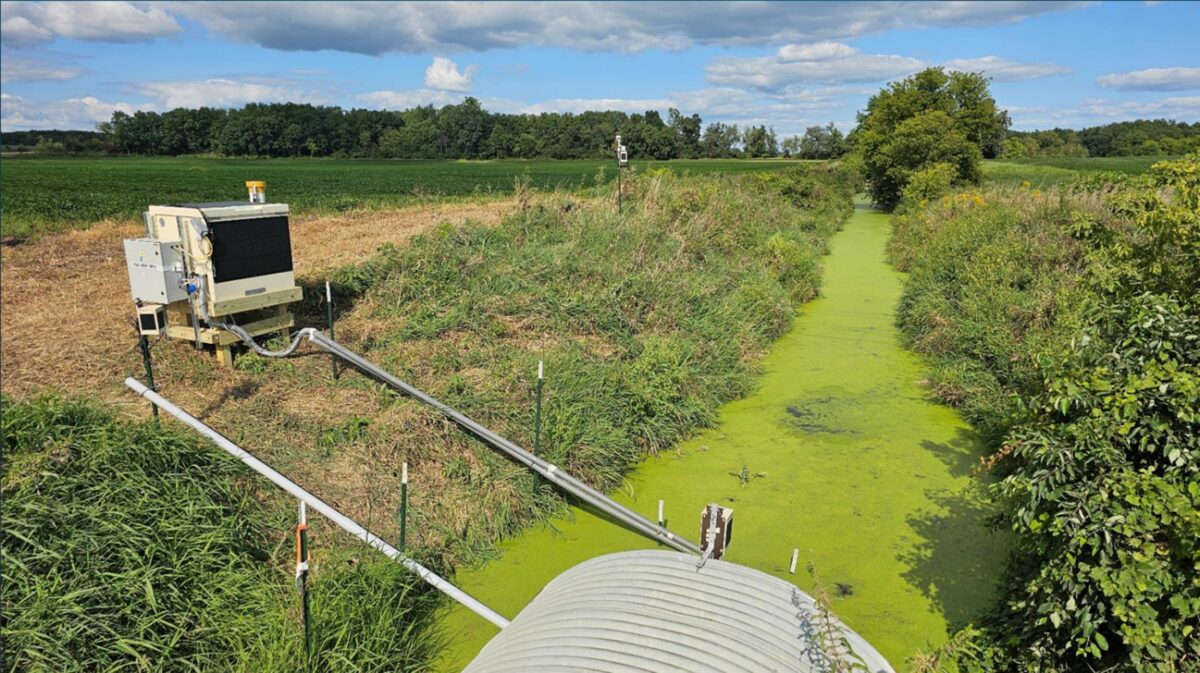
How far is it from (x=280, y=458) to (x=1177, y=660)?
466cm

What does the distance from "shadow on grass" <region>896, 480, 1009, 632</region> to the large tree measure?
1966 cm

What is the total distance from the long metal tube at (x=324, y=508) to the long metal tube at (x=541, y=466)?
1045 millimetres

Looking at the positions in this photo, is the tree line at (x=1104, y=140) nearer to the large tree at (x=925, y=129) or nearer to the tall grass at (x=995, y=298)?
the large tree at (x=925, y=129)

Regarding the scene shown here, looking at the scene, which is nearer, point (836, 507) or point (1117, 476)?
point (1117, 476)

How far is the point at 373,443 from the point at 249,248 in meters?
1.83

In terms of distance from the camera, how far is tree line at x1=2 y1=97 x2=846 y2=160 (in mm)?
55281

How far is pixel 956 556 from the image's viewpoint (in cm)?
460

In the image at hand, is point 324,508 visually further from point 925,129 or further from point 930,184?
point 925,129

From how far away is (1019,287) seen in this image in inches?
341

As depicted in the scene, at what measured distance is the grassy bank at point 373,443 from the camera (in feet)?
10.4

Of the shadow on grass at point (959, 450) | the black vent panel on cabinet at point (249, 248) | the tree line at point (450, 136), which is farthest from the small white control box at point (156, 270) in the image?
the tree line at point (450, 136)

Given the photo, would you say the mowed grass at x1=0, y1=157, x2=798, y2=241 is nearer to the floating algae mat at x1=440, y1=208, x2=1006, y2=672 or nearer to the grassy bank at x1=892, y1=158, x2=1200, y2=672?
the floating algae mat at x1=440, y1=208, x2=1006, y2=672

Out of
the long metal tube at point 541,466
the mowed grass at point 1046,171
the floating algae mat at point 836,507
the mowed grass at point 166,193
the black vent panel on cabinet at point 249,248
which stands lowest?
the floating algae mat at point 836,507

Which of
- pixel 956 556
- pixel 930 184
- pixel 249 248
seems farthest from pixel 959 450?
pixel 930 184
